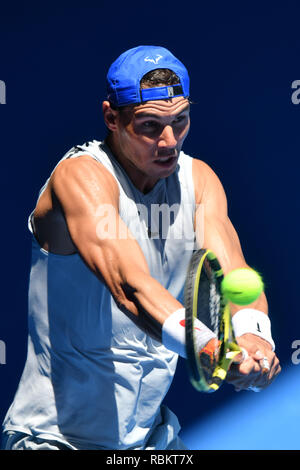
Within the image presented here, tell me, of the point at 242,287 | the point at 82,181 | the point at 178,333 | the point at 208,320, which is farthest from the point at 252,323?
the point at 82,181

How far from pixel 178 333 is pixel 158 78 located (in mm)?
932

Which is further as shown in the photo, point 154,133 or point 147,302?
point 154,133

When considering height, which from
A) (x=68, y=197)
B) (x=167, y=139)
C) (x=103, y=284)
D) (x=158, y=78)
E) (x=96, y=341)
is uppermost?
(x=158, y=78)

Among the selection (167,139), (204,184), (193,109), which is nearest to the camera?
(167,139)

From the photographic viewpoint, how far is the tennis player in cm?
313

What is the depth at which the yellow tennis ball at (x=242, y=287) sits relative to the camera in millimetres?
2852

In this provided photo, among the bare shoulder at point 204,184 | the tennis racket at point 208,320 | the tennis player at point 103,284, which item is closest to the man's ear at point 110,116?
the tennis player at point 103,284

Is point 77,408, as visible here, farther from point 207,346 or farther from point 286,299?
point 286,299

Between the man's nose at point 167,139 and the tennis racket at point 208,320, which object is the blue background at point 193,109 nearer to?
the man's nose at point 167,139

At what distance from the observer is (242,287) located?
2854mm

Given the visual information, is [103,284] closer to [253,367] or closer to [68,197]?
[68,197]

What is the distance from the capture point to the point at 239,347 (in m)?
2.88

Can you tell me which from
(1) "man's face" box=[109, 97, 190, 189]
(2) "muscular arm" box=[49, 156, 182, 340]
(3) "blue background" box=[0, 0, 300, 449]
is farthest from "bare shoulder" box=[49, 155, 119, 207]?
(3) "blue background" box=[0, 0, 300, 449]

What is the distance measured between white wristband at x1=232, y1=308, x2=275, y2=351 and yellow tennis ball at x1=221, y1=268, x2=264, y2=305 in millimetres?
237
